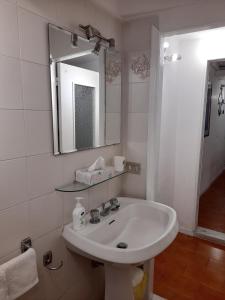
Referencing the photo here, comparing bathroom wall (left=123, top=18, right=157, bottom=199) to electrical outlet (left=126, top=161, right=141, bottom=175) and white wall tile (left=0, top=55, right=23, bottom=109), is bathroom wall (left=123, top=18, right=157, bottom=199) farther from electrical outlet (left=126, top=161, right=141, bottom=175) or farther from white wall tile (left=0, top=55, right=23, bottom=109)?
white wall tile (left=0, top=55, right=23, bottom=109)

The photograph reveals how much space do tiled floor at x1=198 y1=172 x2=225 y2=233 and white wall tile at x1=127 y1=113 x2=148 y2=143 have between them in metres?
1.91

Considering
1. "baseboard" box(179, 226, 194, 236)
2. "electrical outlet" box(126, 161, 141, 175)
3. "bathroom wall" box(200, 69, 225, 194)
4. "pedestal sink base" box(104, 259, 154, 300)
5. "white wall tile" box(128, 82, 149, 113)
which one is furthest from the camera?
"bathroom wall" box(200, 69, 225, 194)

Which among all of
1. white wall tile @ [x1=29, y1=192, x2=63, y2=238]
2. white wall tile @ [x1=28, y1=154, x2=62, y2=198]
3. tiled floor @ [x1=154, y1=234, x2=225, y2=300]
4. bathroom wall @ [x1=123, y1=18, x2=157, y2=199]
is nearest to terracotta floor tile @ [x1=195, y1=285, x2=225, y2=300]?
tiled floor @ [x1=154, y1=234, x2=225, y2=300]

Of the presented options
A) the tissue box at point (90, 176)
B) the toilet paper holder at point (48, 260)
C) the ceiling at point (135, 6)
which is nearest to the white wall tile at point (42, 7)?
the ceiling at point (135, 6)

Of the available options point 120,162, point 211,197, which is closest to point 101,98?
point 120,162

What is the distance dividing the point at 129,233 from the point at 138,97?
3.22 feet

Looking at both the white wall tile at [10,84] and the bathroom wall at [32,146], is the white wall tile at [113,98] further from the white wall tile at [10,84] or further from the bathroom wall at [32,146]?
the white wall tile at [10,84]

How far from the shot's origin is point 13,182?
0.98 metres

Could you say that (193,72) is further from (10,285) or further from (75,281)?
(10,285)

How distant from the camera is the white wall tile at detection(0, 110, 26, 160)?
0.92 m

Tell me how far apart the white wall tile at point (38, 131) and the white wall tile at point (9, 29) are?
0.27 m

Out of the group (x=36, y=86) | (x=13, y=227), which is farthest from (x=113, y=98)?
(x=13, y=227)

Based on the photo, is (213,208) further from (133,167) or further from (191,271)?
(133,167)

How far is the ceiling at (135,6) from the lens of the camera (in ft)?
4.52
